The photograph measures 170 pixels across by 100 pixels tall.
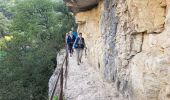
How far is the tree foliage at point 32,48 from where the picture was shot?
859 inches

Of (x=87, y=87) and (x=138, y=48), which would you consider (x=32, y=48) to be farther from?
(x=138, y=48)

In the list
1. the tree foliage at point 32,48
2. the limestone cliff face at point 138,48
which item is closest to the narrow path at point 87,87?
the limestone cliff face at point 138,48

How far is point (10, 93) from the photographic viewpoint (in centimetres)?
2080

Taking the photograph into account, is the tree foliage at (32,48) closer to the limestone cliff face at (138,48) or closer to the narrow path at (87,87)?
the narrow path at (87,87)

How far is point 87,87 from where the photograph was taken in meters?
10.4

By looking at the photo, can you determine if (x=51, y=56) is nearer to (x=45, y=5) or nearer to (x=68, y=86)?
(x=45, y=5)

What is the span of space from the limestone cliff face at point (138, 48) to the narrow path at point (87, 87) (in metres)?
0.31

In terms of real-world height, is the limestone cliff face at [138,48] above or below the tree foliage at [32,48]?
above

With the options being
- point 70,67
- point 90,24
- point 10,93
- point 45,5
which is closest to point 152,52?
point 70,67

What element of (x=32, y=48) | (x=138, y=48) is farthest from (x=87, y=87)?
(x=32, y=48)

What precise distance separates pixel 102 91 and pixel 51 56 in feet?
52.5

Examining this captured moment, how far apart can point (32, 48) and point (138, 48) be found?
71.5ft

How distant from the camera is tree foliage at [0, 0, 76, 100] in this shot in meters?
21.8

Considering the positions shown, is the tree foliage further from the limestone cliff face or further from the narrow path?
the limestone cliff face
